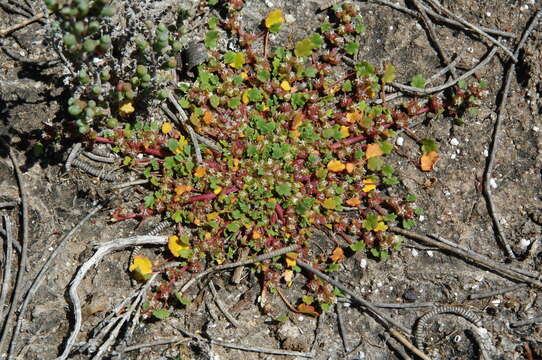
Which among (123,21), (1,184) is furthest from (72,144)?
(123,21)

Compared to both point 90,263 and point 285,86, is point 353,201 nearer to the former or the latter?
point 285,86

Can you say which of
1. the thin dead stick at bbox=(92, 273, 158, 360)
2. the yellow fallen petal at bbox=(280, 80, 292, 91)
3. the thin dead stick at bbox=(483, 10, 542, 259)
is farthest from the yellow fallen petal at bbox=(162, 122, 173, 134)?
the thin dead stick at bbox=(483, 10, 542, 259)

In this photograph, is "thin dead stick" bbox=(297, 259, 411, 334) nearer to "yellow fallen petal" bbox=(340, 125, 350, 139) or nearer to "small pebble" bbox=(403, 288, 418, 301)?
"small pebble" bbox=(403, 288, 418, 301)

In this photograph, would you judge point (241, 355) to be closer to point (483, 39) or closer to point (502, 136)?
point (502, 136)

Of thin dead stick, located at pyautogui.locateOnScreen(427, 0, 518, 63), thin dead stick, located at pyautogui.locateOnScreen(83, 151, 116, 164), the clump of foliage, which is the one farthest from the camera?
thin dead stick, located at pyautogui.locateOnScreen(427, 0, 518, 63)

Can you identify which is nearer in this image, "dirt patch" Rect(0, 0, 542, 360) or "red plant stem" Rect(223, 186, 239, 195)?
"dirt patch" Rect(0, 0, 542, 360)

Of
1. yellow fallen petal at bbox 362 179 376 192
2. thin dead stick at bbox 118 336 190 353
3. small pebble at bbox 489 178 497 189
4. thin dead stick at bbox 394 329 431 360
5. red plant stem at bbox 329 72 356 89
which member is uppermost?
small pebble at bbox 489 178 497 189
